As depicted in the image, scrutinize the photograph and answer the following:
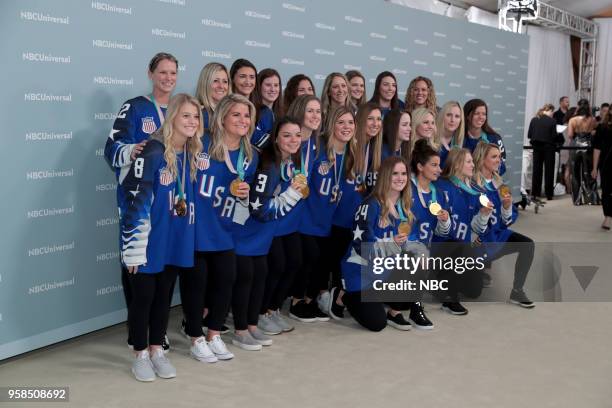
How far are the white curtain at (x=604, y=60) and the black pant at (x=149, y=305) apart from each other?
1662 cm

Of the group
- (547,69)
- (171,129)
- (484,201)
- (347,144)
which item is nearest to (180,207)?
(171,129)

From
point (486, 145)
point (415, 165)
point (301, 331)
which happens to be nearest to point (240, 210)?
point (301, 331)

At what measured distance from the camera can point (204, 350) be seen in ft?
12.0

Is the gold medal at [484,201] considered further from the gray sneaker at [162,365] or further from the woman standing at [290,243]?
the gray sneaker at [162,365]

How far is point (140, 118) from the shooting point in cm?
371

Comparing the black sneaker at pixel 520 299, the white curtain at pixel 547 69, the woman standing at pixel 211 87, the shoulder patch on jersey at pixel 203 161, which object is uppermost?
the white curtain at pixel 547 69

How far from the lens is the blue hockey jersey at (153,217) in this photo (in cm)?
321

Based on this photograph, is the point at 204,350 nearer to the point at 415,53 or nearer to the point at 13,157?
the point at 13,157

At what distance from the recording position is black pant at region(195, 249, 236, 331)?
3641 mm

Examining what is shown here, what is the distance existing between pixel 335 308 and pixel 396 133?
49.4 inches

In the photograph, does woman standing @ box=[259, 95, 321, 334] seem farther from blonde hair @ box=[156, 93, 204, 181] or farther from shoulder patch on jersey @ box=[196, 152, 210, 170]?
blonde hair @ box=[156, 93, 204, 181]

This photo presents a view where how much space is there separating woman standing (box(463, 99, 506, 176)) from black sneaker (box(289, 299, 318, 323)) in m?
1.99

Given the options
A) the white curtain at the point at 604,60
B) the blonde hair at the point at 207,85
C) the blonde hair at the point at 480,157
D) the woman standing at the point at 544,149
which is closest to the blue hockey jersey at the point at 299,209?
the blonde hair at the point at 207,85

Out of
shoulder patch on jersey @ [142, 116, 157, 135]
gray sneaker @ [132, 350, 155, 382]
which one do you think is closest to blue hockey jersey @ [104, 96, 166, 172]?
shoulder patch on jersey @ [142, 116, 157, 135]
